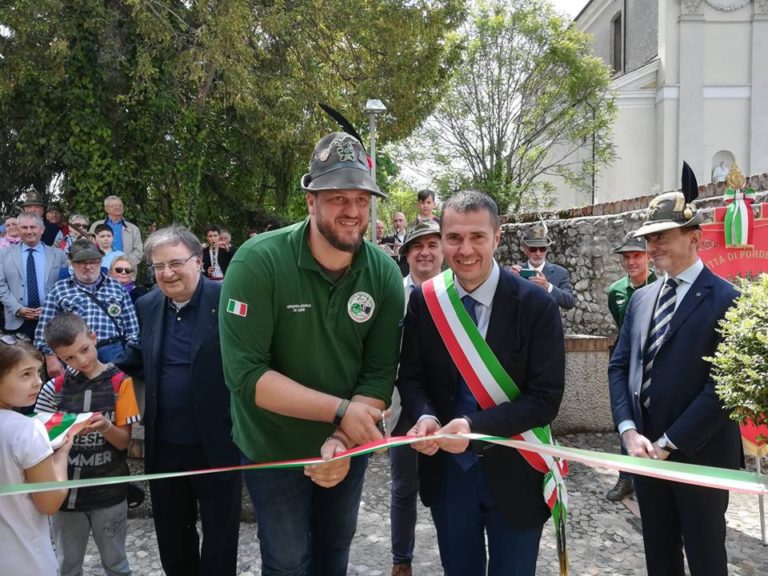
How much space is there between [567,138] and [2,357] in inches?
983

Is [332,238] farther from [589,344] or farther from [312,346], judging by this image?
[589,344]

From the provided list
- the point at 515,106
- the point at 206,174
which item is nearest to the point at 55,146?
the point at 206,174

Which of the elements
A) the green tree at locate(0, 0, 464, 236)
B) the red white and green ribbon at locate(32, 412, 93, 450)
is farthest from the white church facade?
the red white and green ribbon at locate(32, 412, 93, 450)

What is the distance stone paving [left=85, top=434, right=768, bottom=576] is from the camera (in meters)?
3.76

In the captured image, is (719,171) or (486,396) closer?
(486,396)

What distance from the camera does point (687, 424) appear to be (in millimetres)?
2586

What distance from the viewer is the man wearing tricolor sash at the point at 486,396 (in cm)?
231

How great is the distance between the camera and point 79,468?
312 centimetres

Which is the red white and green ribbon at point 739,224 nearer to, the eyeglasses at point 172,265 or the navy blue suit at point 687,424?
the navy blue suit at point 687,424

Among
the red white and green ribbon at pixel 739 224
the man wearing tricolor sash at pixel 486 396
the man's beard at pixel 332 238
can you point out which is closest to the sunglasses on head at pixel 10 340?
the man's beard at pixel 332 238

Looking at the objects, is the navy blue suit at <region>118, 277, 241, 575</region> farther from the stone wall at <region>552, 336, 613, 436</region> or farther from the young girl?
the stone wall at <region>552, 336, 613, 436</region>

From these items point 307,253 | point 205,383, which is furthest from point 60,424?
point 307,253

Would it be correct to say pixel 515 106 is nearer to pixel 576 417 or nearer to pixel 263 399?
pixel 576 417

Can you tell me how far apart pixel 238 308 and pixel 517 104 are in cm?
2391
